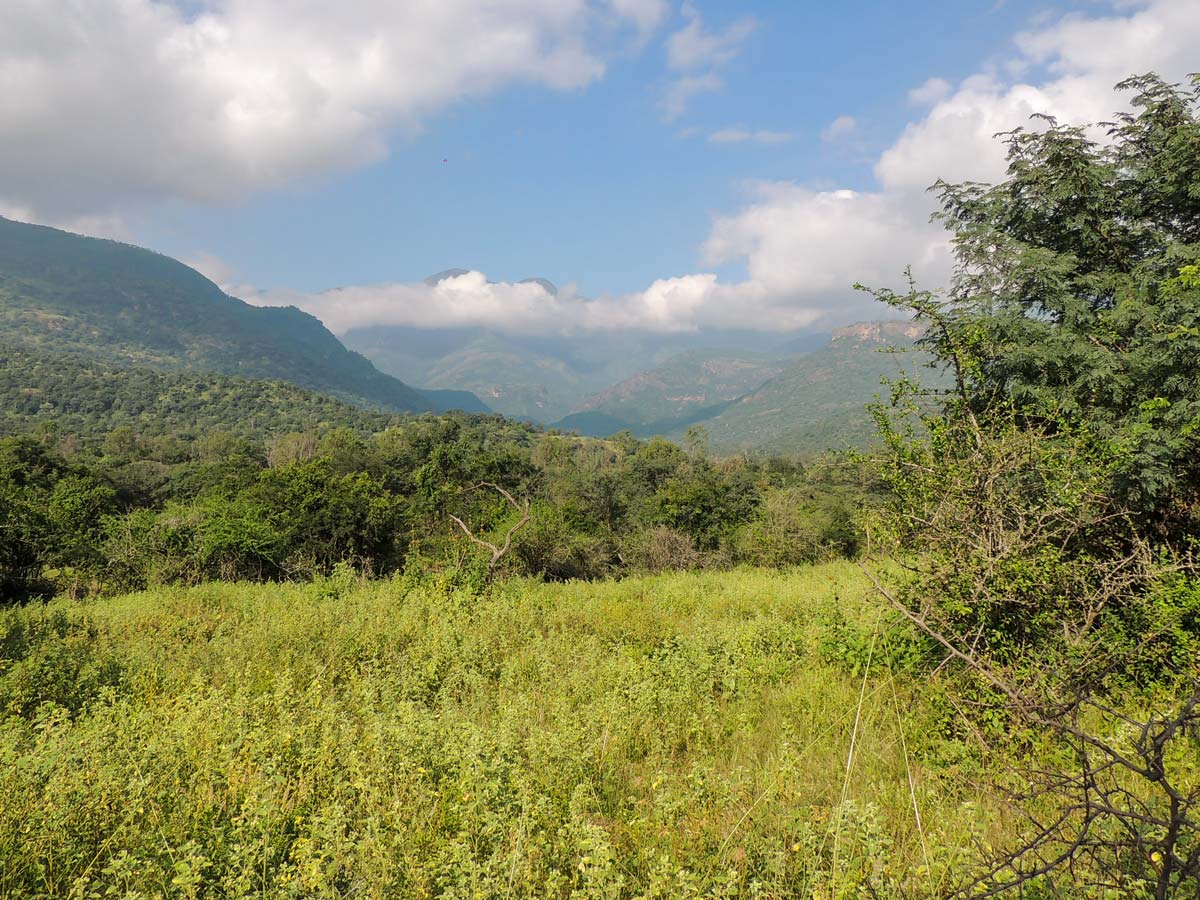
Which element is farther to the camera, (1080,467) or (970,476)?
(1080,467)

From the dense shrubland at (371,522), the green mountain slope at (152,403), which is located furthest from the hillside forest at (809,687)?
the green mountain slope at (152,403)

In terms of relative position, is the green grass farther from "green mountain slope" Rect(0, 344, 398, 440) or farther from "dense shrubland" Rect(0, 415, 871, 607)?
"green mountain slope" Rect(0, 344, 398, 440)

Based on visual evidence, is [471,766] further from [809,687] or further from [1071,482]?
[1071,482]

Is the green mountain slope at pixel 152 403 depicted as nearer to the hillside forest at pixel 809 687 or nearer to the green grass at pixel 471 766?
the hillside forest at pixel 809 687

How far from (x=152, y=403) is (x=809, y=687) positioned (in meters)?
148

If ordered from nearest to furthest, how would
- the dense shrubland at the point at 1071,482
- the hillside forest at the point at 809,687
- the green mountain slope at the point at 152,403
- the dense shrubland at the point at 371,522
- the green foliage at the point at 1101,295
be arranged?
the hillside forest at the point at 809,687
the dense shrubland at the point at 1071,482
the green foliage at the point at 1101,295
the dense shrubland at the point at 371,522
the green mountain slope at the point at 152,403

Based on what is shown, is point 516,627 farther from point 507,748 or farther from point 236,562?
point 236,562

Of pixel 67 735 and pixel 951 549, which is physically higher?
pixel 951 549

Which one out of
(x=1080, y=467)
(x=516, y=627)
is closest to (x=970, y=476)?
(x=1080, y=467)

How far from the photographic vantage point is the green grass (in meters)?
3.06

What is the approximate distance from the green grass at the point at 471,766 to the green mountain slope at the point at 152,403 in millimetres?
103765

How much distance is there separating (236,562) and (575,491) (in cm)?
2410

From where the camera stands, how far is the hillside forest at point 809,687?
3012 mm

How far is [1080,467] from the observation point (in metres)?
5.92
